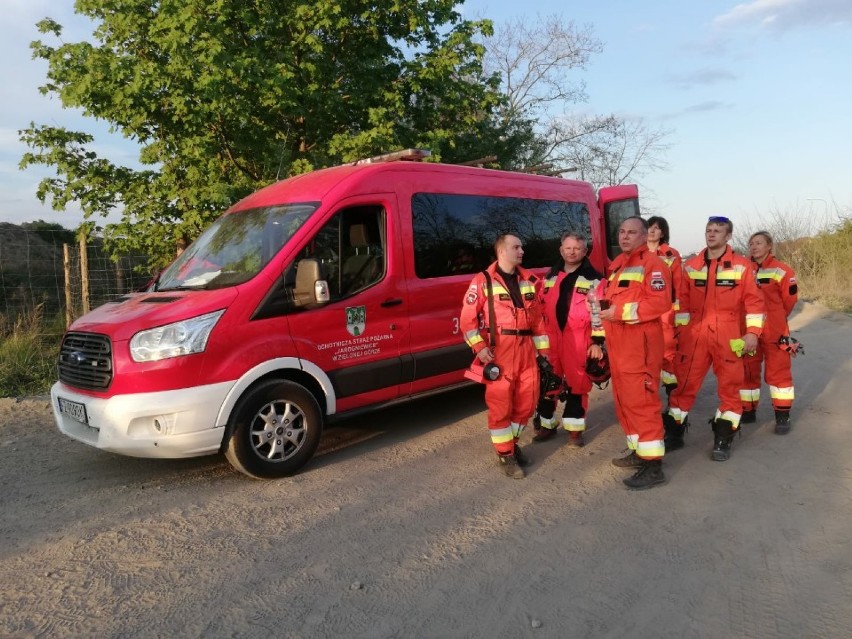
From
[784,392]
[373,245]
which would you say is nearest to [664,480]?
[784,392]

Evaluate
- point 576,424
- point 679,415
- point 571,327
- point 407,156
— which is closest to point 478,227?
point 407,156

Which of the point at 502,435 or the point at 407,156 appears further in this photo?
the point at 407,156

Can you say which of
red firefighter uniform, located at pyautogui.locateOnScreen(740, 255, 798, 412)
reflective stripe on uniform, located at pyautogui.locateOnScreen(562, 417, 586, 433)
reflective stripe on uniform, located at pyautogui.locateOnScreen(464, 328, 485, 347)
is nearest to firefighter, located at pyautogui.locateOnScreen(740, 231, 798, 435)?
red firefighter uniform, located at pyautogui.locateOnScreen(740, 255, 798, 412)

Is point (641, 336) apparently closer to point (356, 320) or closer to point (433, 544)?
point (433, 544)

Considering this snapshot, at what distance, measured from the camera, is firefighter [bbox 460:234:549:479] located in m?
4.56

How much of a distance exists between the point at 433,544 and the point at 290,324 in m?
1.93

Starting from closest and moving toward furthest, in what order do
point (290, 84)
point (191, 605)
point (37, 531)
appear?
point (191, 605), point (37, 531), point (290, 84)

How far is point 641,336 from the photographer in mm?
4309

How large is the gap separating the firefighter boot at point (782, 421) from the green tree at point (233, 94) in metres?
5.96

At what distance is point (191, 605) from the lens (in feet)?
9.83

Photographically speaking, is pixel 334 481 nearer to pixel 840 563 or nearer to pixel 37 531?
pixel 37 531

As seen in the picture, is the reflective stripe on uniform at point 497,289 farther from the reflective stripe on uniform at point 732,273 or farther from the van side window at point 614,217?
the van side window at point 614,217

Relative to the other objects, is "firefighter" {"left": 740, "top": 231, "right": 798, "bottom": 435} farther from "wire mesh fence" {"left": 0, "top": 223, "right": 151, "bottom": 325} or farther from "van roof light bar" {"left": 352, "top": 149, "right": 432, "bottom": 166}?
"wire mesh fence" {"left": 0, "top": 223, "right": 151, "bottom": 325}

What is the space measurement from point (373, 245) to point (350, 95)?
5043 mm
